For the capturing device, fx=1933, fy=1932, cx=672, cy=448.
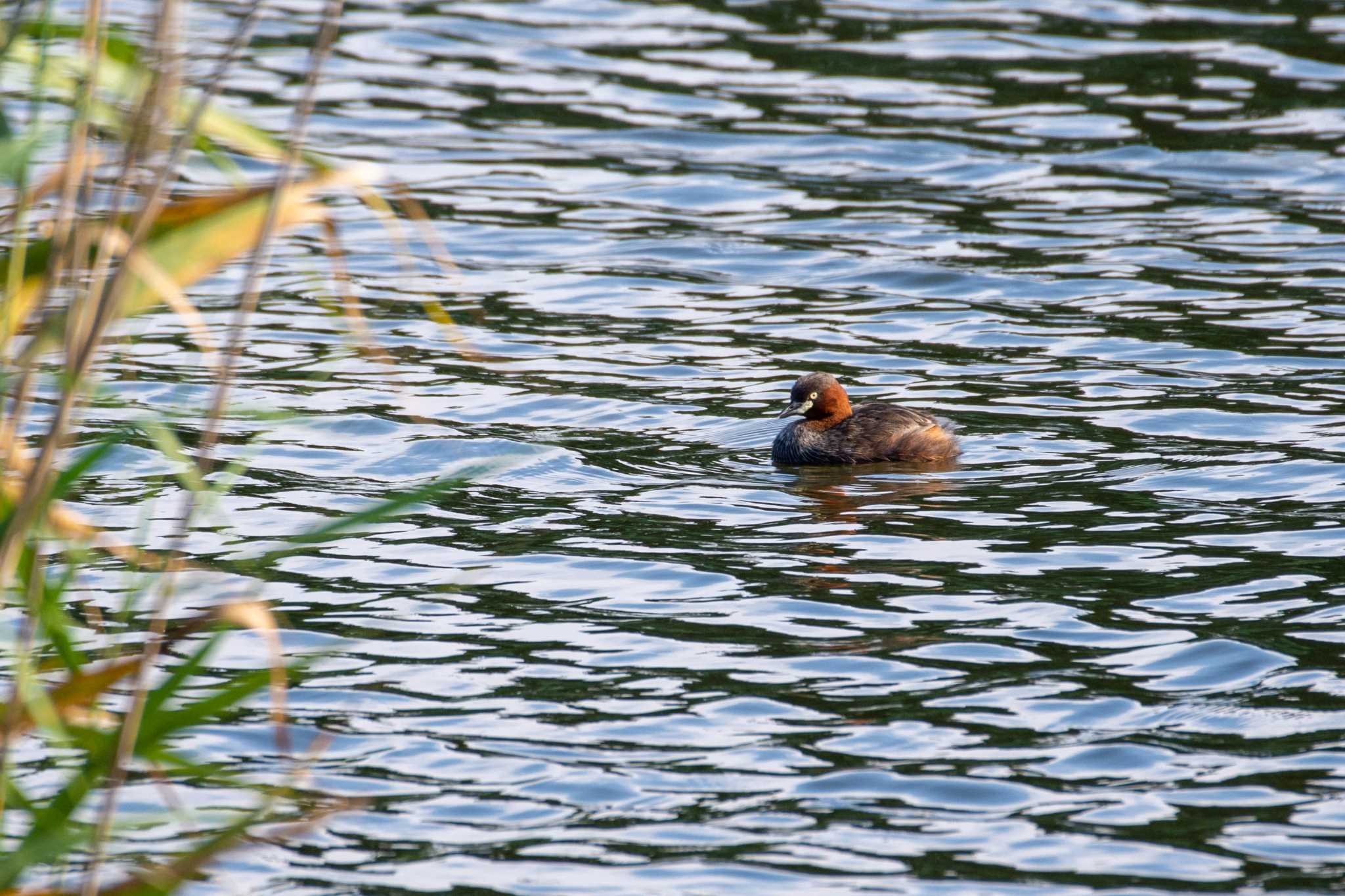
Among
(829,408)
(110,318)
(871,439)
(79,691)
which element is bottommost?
(871,439)

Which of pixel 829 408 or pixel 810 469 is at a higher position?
pixel 829 408

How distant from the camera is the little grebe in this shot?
Result: 10.0 metres

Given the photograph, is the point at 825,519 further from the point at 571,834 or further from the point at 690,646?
the point at 571,834

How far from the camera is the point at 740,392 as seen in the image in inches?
444

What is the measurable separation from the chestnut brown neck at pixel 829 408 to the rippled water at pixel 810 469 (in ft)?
1.09

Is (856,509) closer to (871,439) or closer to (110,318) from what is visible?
(871,439)

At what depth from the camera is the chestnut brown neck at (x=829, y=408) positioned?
34.0ft

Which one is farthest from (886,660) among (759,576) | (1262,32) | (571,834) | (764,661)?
(1262,32)

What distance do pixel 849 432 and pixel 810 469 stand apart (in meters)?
0.29

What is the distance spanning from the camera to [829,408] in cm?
1043

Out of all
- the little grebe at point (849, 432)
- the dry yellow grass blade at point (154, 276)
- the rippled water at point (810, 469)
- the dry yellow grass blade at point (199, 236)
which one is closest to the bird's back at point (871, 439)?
the little grebe at point (849, 432)

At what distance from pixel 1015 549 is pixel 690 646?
187 cm

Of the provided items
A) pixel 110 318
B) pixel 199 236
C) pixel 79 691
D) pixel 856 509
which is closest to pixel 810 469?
pixel 856 509

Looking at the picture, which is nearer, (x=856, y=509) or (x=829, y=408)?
(x=856, y=509)
